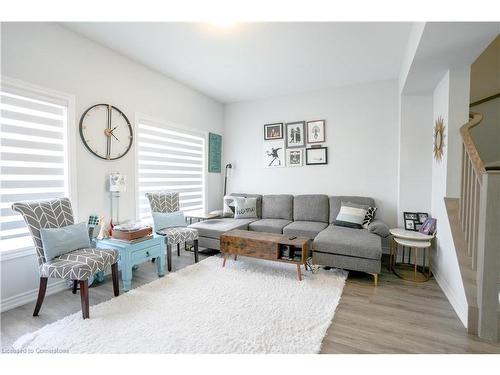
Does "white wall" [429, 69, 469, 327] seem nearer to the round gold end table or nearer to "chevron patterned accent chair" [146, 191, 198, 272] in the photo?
the round gold end table

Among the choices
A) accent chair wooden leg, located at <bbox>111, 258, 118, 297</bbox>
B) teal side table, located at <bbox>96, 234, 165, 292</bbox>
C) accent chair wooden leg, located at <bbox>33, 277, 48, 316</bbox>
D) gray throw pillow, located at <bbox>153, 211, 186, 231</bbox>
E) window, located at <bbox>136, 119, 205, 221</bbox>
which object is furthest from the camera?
window, located at <bbox>136, 119, 205, 221</bbox>

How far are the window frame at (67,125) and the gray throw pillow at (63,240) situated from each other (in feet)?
1.59

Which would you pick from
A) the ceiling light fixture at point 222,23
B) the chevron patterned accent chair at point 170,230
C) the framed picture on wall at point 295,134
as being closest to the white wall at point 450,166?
the framed picture on wall at point 295,134

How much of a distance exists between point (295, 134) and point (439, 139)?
2.19 meters

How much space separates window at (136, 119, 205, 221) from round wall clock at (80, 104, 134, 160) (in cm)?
22

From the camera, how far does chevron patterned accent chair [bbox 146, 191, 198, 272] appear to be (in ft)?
9.96

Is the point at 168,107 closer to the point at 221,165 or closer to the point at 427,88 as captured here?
the point at 221,165

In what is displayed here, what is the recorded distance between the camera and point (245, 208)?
4336 millimetres

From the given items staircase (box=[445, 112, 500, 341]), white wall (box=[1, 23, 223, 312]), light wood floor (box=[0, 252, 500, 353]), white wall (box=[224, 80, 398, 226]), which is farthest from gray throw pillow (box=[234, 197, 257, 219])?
staircase (box=[445, 112, 500, 341])

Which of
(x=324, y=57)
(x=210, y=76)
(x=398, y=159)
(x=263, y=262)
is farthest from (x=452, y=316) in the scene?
(x=210, y=76)

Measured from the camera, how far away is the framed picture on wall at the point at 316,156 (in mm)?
4320

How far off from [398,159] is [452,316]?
7.71ft

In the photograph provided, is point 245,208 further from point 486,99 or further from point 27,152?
point 486,99

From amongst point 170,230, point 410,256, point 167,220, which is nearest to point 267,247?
point 170,230
